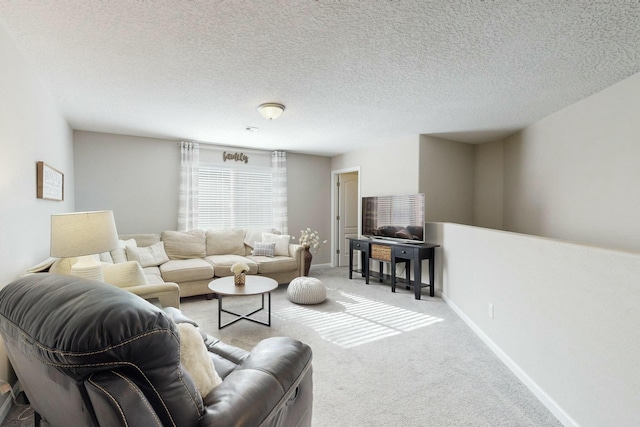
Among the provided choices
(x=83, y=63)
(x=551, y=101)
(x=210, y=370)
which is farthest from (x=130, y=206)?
(x=551, y=101)

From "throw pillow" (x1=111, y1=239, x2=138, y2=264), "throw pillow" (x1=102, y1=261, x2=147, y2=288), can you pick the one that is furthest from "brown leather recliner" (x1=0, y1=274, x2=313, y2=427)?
"throw pillow" (x1=111, y1=239, x2=138, y2=264)

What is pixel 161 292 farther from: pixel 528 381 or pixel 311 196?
pixel 311 196

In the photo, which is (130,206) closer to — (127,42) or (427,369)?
(127,42)

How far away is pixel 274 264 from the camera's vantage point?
4836 mm

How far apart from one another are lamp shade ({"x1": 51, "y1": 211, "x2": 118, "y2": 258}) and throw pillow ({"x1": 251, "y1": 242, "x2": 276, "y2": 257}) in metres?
2.91

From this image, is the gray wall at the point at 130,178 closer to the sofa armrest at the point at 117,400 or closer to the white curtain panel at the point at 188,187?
the white curtain panel at the point at 188,187

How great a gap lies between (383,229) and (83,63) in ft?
13.6

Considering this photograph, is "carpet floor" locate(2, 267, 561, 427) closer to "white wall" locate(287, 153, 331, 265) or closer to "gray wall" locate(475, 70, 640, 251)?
"gray wall" locate(475, 70, 640, 251)

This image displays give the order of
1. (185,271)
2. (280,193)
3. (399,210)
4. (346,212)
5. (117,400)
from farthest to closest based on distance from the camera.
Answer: (346,212) → (280,193) → (399,210) → (185,271) → (117,400)

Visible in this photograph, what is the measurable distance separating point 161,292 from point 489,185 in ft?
16.3

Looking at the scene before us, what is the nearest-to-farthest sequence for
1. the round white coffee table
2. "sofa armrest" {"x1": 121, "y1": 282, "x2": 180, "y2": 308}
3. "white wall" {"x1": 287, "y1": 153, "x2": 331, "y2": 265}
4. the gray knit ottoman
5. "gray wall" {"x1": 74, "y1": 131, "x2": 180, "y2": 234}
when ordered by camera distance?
"sofa armrest" {"x1": 121, "y1": 282, "x2": 180, "y2": 308} → the round white coffee table → the gray knit ottoman → "gray wall" {"x1": 74, "y1": 131, "x2": 180, "y2": 234} → "white wall" {"x1": 287, "y1": 153, "x2": 331, "y2": 265}

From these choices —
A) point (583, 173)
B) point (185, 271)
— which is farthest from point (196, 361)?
point (583, 173)

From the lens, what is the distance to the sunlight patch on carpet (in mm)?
Answer: 3051

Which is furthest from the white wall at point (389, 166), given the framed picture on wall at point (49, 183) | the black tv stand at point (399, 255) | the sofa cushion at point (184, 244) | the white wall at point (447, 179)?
the framed picture on wall at point (49, 183)
